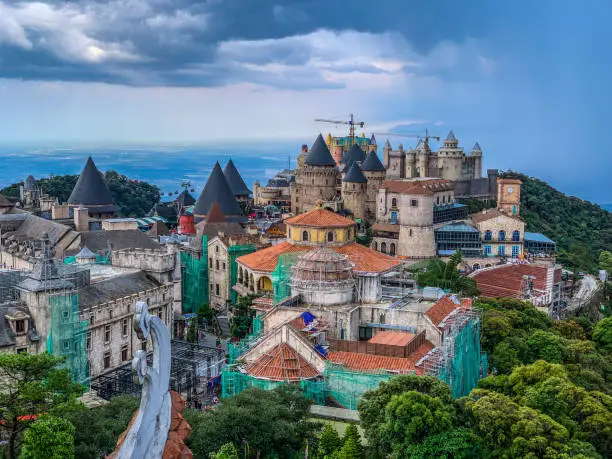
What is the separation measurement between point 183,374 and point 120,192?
73661 millimetres

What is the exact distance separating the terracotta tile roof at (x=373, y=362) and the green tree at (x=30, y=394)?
39.7ft

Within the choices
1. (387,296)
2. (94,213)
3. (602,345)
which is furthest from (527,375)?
(94,213)

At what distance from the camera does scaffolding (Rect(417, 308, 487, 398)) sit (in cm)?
3366

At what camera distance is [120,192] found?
351 feet

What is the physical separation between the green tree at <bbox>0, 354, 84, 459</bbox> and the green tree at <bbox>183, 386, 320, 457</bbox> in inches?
161

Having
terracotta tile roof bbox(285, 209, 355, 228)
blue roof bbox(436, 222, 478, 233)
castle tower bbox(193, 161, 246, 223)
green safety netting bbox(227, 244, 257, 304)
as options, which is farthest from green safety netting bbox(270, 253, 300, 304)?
blue roof bbox(436, 222, 478, 233)

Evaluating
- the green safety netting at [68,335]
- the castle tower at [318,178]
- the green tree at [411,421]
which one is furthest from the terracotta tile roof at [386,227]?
the green tree at [411,421]

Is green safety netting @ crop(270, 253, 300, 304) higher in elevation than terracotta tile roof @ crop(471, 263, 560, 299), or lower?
higher

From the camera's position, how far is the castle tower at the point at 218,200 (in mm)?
69750

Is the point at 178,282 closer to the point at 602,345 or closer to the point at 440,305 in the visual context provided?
the point at 440,305

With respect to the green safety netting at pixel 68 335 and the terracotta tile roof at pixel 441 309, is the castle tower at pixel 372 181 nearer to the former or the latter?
the terracotta tile roof at pixel 441 309

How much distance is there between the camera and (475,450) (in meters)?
26.2

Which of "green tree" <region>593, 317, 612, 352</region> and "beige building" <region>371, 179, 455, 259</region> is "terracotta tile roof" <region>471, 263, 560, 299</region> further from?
"green tree" <region>593, 317, 612, 352</region>

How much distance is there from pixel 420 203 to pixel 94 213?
100 ft
